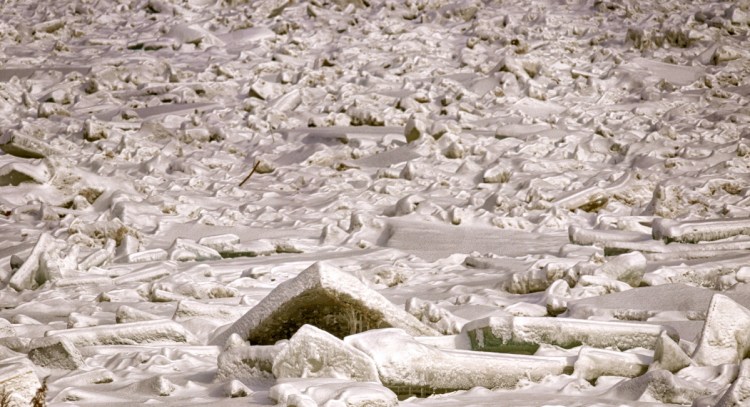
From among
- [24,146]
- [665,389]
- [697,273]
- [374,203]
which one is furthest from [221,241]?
[665,389]

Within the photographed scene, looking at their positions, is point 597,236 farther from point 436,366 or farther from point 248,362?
point 248,362

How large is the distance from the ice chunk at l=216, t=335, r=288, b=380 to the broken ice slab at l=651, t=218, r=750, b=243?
10.6 ft

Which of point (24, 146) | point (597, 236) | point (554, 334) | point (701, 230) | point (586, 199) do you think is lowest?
point (24, 146)

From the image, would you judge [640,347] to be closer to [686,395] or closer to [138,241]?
[686,395]

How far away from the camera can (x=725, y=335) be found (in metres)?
3.31

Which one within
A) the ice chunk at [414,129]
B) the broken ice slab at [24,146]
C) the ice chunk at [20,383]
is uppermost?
the ice chunk at [20,383]

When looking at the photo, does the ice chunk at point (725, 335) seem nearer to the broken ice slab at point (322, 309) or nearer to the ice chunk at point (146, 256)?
the broken ice slab at point (322, 309)

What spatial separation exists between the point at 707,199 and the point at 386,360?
15.8 ft

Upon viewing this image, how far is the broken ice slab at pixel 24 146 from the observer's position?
875cm

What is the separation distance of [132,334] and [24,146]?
17.0 feet

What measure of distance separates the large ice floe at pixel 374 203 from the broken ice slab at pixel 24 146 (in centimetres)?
3

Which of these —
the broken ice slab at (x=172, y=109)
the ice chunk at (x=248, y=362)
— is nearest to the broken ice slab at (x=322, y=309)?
the ice chunk at (x=248, y=362)

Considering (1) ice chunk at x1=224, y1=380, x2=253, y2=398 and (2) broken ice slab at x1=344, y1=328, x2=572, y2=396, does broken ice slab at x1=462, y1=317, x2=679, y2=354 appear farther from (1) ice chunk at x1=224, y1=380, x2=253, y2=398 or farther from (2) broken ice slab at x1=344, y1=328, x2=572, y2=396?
(1) ice chunk at x1=224, y1=380, x2=253, y2=398

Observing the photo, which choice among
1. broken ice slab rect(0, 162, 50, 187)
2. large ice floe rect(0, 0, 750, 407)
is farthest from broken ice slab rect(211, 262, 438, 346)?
broken ice slab rect(0, 162, 50, 187)
